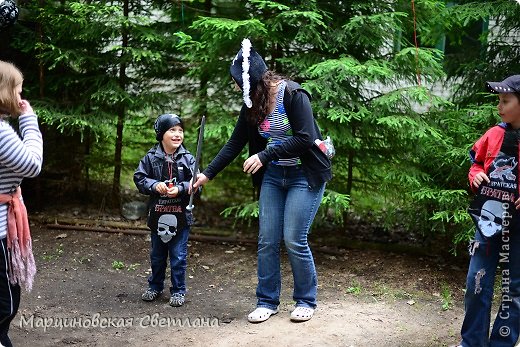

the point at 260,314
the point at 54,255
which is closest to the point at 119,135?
the point at 54,255

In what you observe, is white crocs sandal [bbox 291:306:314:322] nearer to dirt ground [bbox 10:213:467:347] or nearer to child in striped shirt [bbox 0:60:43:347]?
dirt ground [bbox 10:213:467:347]

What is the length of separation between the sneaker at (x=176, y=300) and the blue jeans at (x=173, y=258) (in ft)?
0.14

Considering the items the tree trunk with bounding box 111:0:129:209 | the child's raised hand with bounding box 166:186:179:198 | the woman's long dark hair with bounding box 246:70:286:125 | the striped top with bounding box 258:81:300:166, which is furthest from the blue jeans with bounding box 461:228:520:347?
the tree trunk with bounding box 111:0:129:209

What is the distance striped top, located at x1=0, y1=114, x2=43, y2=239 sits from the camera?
3.24 meters

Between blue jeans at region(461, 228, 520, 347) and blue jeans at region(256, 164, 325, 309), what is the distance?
1.17 metres

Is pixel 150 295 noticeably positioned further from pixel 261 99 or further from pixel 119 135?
pixel 119 135

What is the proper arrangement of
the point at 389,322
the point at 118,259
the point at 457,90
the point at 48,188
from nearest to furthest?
the point at 389,322 → the point at 118,259 → the point at 457,90 → the point at 48,188

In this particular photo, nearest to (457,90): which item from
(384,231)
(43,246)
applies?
(384,231)

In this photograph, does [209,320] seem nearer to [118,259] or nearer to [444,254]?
[118,259]

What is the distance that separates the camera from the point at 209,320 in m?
4.78

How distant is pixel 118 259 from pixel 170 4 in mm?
3007

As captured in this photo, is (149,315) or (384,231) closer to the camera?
(149,315)

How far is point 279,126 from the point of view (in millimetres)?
4414

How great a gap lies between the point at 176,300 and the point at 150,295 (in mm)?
262
